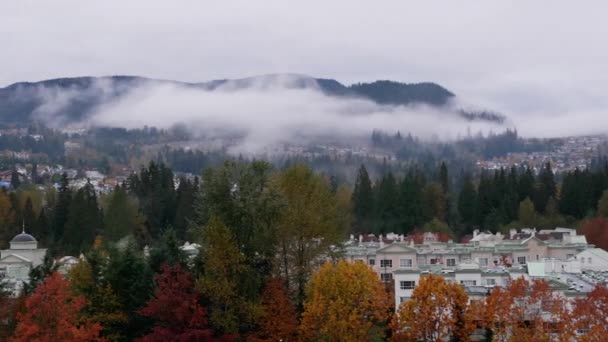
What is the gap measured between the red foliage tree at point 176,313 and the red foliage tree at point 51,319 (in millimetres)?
2418

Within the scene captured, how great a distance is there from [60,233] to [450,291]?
49695 mm

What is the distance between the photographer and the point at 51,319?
105 ft

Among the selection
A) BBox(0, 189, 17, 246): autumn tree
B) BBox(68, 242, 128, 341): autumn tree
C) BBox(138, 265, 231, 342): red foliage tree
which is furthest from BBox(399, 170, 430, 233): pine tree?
BBox(138, 265, 231, 342): red foliage tree

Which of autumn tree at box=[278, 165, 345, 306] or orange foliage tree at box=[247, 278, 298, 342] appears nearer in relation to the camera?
orange foliage tree at box=[247, 278, 298, 342]

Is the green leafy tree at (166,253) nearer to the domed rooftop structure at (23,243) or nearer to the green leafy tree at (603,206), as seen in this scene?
the domed rooftop structure at (23,243)

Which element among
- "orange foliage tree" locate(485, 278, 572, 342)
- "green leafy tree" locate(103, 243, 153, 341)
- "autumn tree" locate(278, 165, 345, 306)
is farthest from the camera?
"autumn tree" locate(278, 165, 345, 306)

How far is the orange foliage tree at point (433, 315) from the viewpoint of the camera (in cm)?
3738

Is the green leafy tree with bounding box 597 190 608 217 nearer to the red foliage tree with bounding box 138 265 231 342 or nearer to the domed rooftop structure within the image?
the domed rooftop structure

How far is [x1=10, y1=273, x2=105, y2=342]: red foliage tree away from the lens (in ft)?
102

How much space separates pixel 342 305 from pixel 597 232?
129 ft

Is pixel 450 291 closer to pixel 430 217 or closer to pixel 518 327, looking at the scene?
pixel 518 327

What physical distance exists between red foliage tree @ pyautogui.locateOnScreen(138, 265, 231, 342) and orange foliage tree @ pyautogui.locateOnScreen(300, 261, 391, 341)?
4.33m

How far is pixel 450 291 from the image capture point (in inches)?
1506

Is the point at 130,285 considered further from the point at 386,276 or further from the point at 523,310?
the point at 386,276
